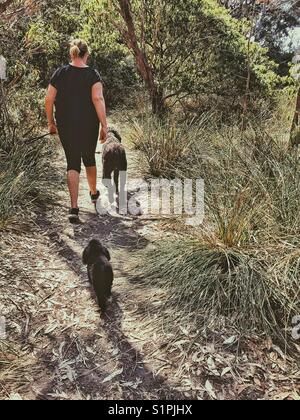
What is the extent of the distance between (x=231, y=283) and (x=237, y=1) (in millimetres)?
16698

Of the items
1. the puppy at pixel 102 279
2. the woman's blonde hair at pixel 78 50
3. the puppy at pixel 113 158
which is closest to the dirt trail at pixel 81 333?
the puppy at pixel 102 279

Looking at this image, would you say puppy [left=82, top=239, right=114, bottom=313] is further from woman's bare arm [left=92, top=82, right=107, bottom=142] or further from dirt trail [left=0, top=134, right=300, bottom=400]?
woman's bare arm [left=92, top=82, right=107, bottom=142]

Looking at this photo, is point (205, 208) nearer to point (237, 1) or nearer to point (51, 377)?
point (51, 377)

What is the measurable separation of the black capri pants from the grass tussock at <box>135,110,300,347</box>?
1210mm

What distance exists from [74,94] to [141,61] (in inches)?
153

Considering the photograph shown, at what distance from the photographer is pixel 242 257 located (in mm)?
3227

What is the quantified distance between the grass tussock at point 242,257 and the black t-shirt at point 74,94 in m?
1.34

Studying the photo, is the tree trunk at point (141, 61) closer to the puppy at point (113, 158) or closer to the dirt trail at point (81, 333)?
the puppy at point (113, 158)

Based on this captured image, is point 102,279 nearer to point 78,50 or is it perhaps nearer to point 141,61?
point 78,50

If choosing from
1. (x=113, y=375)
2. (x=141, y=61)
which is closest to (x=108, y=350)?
(x=113, y=375)

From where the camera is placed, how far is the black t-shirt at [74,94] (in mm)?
4180

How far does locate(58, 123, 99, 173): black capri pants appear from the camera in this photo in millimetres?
4355

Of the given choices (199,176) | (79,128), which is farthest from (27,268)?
(199,176)

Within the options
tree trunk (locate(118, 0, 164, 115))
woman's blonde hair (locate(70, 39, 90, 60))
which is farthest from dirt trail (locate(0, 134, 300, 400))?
tree trunk (locate(118, 0, 164, 115))
